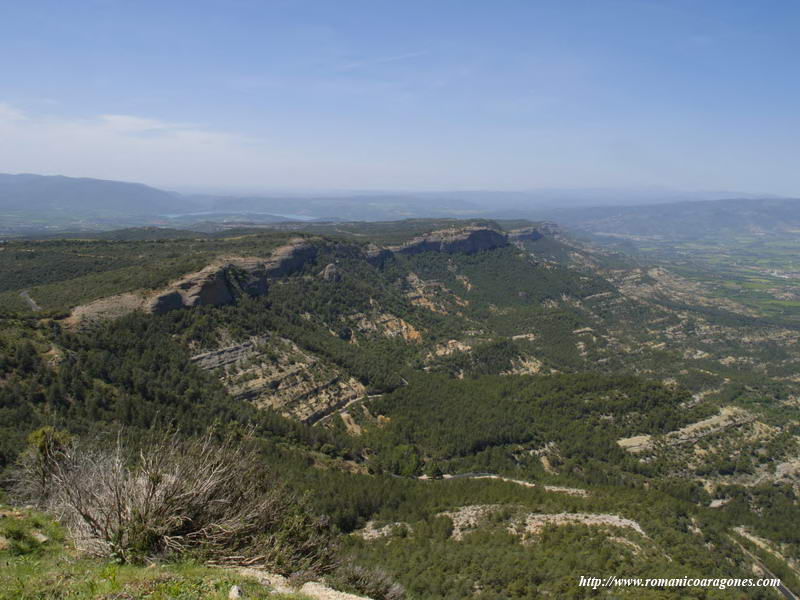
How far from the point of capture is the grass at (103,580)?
10.1 meters

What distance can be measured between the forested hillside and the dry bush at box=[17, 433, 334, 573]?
1.37 m

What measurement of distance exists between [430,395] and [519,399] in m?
15.1

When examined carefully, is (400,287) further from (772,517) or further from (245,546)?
(245,546)

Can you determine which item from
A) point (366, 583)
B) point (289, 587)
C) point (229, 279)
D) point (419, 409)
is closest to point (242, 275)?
point (229, 279)

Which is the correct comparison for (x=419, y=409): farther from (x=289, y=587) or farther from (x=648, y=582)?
(x=289, y=587)

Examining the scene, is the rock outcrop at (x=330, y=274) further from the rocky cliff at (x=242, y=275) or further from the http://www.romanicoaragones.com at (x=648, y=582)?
the http://www.romanicoaragones.com at (x=648, y=582)

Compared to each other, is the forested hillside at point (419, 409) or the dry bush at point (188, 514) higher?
the dry bush at point (188, 514)

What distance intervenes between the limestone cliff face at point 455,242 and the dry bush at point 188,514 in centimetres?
13146

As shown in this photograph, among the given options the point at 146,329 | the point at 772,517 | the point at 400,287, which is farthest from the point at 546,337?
the point at 146,329

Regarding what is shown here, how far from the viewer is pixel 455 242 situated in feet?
520

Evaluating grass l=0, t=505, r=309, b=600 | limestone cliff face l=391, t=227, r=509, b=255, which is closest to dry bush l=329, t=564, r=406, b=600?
grass l=0, t=505, r=309, b=600

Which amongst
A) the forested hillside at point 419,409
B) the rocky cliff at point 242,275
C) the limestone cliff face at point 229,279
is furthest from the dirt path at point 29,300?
the limestone cliff face at point 229,279

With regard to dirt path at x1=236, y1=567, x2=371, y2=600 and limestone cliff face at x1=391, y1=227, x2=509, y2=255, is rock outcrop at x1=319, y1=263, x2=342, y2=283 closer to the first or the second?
limestone cliff face at x1=391, y1=227, x2=509, y2=255

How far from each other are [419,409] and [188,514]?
177ft
